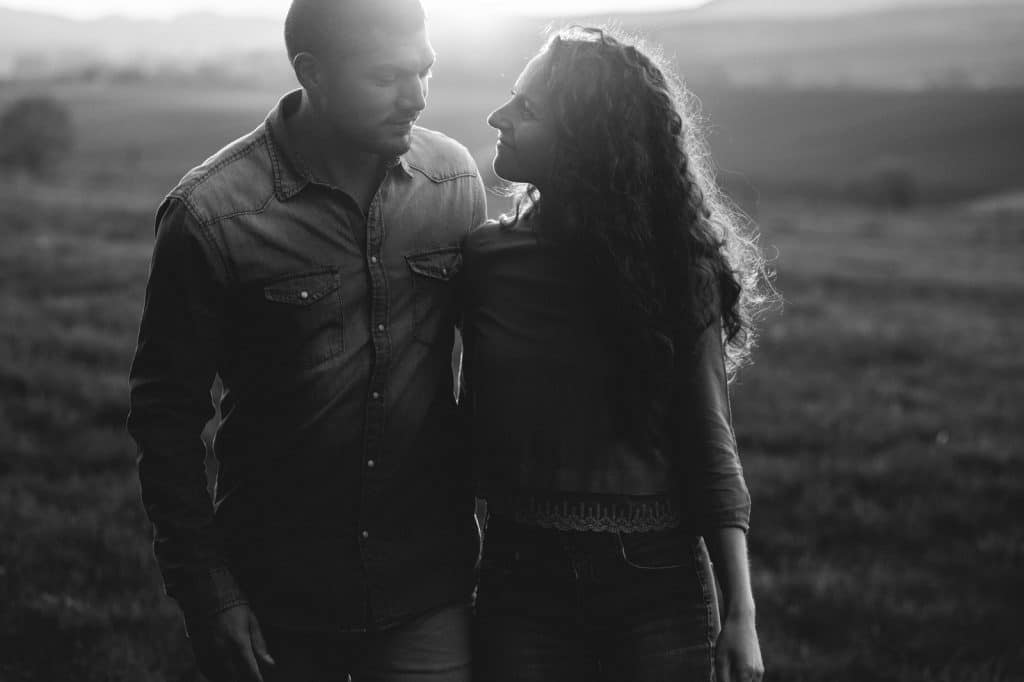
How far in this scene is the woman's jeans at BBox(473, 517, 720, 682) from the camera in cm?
257

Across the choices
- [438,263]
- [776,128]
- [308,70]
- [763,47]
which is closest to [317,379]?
[438,263]

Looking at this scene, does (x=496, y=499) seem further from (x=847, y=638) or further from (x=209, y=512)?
(x=847, y=638)

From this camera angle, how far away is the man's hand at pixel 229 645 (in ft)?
8.55

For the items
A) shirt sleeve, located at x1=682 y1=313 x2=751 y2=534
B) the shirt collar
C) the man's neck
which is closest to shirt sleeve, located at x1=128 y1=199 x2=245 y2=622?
the shirt collar

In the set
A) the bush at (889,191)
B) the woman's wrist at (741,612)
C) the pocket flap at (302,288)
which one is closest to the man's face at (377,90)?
the pocket flap at (302,288)

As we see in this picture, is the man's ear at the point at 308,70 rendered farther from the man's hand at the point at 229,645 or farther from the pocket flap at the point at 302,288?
the man's hand at the point at 229,645

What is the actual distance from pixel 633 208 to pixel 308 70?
0.93 meters

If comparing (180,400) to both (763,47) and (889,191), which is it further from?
(763,47)

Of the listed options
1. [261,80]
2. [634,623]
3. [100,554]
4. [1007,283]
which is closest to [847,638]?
[634,623]

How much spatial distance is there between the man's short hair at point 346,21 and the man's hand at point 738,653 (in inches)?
67.6

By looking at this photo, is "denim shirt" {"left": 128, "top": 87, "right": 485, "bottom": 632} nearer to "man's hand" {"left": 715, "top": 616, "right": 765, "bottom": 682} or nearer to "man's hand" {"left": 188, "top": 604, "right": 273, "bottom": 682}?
"man's hand" {"left": 188, "top": 604, "right": 273, "bottom": 682}

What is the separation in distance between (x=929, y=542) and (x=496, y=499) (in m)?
4.00

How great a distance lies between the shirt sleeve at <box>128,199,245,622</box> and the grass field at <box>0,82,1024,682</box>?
1.61 metres

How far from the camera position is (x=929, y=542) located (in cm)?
582
